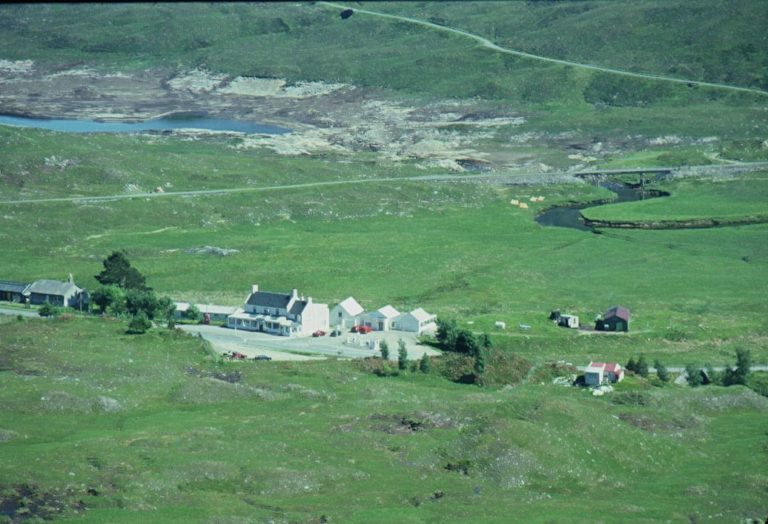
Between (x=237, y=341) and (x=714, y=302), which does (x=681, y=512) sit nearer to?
(x=237, y=341)

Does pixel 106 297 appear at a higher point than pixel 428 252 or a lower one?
lower

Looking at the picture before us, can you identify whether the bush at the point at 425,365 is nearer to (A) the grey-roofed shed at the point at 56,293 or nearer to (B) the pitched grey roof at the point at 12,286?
(A) the grey-roofed shed at the point at 56,293

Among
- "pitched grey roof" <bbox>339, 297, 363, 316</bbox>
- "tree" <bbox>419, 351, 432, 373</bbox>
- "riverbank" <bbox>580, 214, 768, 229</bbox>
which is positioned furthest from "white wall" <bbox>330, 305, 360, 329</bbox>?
"riverbank" <bbox>580, 214, 768, 229</bbox>

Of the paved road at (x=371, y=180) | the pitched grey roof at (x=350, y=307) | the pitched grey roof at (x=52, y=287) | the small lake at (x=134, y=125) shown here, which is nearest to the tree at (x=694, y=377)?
the pitched grey roof at (x=350, y=307)

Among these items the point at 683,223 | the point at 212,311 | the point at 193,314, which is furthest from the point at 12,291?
the point at 683,223

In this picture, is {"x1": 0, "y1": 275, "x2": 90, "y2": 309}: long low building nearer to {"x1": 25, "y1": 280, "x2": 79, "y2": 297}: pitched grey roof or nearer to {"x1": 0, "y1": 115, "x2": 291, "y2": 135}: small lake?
{"x1": 25, "y1": 280, "x2": 79, "y2": 297}: pitched grey roof

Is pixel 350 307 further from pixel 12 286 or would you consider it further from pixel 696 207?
pixel 696 207
